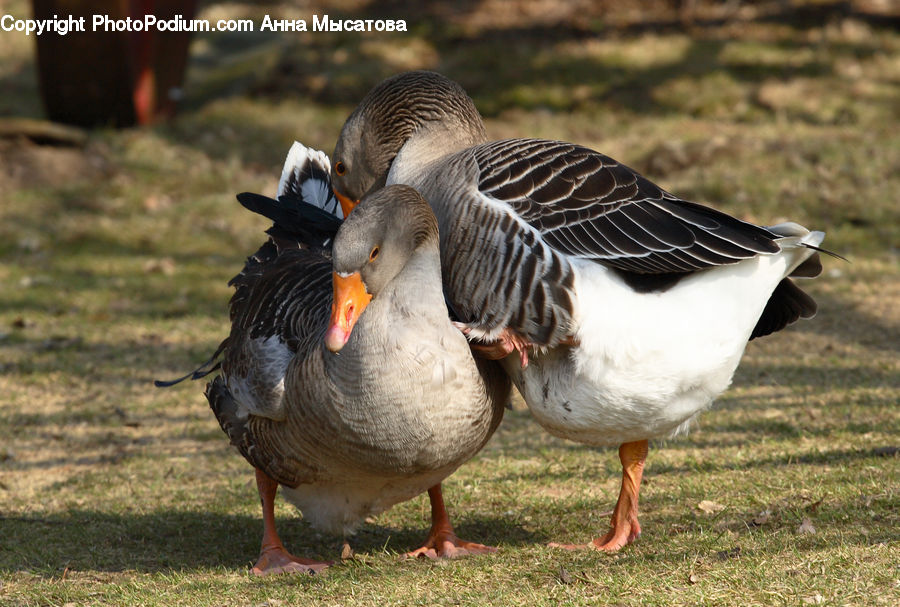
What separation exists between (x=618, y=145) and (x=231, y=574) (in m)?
7.93

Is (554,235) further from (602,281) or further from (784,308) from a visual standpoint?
(784,308)

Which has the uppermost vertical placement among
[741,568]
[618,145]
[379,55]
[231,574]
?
[379,55]

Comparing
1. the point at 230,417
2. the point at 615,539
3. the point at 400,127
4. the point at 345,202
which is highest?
the point at 400,127

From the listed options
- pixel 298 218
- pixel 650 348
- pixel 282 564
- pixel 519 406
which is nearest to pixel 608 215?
pixel 650 348

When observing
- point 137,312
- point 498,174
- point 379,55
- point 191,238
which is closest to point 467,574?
point 498,174

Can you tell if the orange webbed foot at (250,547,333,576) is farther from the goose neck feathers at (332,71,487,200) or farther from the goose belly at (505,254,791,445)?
the goose neck feathers at (332,71,487,200)

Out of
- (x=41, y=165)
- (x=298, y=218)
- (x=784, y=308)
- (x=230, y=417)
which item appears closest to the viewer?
(x=784, y=308)

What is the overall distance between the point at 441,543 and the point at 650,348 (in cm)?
139

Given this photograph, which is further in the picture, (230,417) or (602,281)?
(230,417)

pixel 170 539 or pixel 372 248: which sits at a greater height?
pixel 372 248

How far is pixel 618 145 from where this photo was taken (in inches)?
439

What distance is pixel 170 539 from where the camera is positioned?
4.84 metres

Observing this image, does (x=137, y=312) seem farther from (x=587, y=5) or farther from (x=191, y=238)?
(x=587, y=5)

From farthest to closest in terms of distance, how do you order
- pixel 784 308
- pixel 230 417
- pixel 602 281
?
pixel 230 417
pixel 784 308
pixel 602 281
